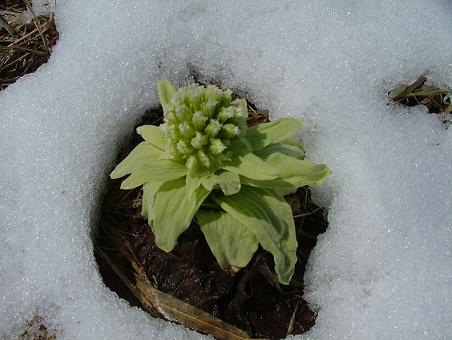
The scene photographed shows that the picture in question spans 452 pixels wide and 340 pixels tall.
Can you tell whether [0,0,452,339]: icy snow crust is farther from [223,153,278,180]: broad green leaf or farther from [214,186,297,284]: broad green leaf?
[223,153,278,180]: broad green leaf

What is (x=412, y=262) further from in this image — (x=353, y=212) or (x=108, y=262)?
(x=108, y=262)

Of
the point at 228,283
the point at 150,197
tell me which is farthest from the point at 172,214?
the point at 228,283

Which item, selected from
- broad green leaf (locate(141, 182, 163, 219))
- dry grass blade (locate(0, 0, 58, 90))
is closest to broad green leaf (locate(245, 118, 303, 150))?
broad green leaf (locate(141, 182, 163, 219))

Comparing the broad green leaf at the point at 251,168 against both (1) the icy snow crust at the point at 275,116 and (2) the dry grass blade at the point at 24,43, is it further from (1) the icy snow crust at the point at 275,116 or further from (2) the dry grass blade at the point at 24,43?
(2) the dry grass blade at the point at 24,43

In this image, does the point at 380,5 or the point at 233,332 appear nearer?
the point at 233,332

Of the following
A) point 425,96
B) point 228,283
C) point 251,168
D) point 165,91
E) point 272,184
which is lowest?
point 228,283

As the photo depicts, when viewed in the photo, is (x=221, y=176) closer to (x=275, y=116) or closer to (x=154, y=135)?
(x=154, y=135)

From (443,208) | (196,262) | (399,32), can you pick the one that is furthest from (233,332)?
(399,32)
